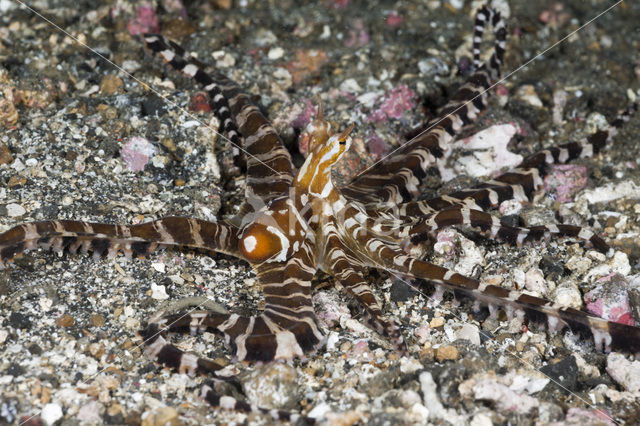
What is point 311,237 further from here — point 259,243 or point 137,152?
point 137,152

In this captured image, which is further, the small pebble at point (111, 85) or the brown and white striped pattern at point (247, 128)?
the small pebble at point (111, 85)

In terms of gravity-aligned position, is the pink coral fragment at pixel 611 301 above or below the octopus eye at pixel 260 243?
below

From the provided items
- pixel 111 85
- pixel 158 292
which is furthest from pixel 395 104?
pixel 158 292

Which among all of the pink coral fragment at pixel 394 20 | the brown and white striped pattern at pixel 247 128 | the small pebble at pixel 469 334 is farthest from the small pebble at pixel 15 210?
the pink coral fragment at pixel 394 20

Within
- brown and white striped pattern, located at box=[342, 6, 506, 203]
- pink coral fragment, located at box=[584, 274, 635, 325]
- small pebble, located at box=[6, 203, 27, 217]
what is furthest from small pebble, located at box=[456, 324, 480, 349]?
small pebble, located at box=[6, 203, 27, 217]

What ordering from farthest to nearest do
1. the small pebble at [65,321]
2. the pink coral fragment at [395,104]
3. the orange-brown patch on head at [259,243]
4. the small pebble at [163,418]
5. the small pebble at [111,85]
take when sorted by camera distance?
the pink coral fragment at [395,104], the small pebble at [111,85], the orange-brown patch on head at [259,243], the small pebble at [65,321], the small pebble at [163,418]

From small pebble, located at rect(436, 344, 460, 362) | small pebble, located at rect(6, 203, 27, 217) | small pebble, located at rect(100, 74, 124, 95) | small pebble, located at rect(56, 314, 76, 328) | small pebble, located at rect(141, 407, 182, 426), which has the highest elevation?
small pebble, located at rect(100, 74, 124, 95)

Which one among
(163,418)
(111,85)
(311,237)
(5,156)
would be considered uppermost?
(111,85)

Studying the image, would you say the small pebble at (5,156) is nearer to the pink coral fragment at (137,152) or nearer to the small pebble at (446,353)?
the pink coral fragment at (137,152)

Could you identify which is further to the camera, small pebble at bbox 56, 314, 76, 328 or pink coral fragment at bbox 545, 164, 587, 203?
pink coral fragment at bbox 545, 164, 587, 203

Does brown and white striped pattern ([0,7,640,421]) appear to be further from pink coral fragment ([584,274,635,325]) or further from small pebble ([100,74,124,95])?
small pebble ([100,74,124,95])

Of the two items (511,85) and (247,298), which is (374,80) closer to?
(511,85)
